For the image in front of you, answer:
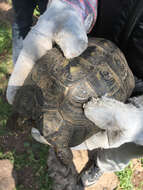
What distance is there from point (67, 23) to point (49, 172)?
1.71 m

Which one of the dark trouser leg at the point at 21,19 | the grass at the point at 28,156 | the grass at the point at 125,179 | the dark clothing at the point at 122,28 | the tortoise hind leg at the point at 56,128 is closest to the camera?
the dark clothing at the point at 122,28

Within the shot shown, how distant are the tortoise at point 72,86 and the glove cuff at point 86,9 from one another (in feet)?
0.55

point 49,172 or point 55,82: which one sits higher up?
point 55,82

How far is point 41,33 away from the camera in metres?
1.50

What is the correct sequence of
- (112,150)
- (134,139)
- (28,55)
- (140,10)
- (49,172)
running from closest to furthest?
(140,10)
(134,139)
(28,55)
(112,150)
(49,172)

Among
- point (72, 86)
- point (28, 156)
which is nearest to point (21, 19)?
point (72, 86)

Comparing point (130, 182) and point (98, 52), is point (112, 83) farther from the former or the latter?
point (130, 182)

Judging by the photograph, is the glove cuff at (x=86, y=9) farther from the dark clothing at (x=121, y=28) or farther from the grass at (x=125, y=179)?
the grass at (x=125, y=179)

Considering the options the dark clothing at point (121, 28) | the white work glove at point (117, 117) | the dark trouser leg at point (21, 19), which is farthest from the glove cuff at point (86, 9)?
the dark trouser leg at point (21, 19)

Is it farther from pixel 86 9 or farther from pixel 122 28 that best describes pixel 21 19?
pixel 122 28

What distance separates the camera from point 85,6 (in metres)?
1.49

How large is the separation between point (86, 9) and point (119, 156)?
4.26ft

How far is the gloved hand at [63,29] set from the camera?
4.63ft

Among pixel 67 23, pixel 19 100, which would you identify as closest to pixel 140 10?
pixel 67 23
